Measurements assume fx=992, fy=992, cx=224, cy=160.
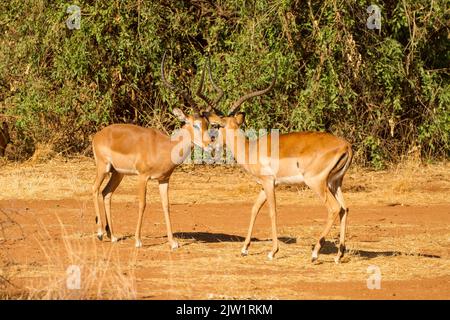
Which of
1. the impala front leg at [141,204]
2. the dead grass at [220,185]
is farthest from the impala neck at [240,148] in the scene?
the dead grass at [220,185]

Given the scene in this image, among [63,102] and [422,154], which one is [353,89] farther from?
[63,102]

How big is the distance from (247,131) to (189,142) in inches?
165

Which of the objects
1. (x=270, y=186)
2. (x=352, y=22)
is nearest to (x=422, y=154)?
(x=352, y=22)

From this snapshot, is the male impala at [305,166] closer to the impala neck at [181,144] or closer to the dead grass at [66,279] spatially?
the impala neck at [181,144]

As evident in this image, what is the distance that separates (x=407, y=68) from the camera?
14562 mm

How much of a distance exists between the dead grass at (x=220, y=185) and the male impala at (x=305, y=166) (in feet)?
12.7

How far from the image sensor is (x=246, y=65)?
1432 centimetres

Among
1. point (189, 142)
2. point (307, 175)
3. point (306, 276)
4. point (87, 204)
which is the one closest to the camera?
point (306, 276)

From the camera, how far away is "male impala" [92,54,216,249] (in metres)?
10.1

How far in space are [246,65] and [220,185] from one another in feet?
5.98

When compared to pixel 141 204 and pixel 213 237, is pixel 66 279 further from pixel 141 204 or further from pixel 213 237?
pixel 213 237

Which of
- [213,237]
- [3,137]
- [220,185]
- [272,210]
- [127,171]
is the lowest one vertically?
[220,185]

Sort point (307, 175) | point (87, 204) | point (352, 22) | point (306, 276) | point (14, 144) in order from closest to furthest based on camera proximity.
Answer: point (306, 276) < point (307, 175) < point (87, 204) < point (352, 22) < point (14, 144)

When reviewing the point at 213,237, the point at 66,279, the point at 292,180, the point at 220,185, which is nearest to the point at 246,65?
the point at 220,185
